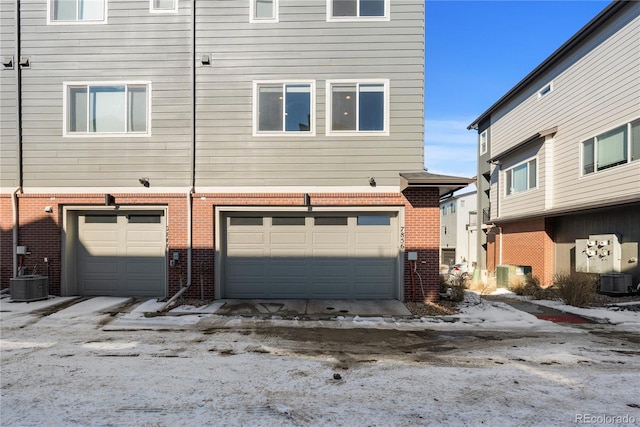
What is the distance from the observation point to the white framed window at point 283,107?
31.2 ft

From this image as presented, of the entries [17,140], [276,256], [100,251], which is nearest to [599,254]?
[276,256]

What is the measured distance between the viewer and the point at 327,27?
9.48m

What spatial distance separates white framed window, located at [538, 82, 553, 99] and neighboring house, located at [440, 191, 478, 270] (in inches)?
600

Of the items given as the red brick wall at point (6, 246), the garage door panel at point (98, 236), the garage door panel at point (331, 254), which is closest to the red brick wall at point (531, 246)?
the garage door panel at point (331, 254)

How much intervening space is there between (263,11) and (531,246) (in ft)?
49.9

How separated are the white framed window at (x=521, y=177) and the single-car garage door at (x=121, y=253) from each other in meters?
16.2

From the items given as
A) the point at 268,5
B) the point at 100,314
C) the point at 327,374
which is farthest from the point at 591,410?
the point at 268,5

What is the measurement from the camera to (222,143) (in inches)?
375

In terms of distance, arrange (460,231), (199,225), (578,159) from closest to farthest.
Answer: (199,225) < (578,159) < (460,231)

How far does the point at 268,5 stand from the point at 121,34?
163 inches

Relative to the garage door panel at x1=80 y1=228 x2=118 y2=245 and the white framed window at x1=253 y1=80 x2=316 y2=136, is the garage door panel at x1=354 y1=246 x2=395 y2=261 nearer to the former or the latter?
the white framed window at x1=253 y1=80 x2=316 y2=136

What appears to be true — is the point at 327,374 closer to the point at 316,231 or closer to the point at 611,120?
the point at 316,231

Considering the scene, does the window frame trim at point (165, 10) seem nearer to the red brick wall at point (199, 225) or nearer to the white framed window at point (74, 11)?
the white framed window at point (74, 11)

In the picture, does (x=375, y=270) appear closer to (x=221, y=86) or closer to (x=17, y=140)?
(x=221, y=86)
